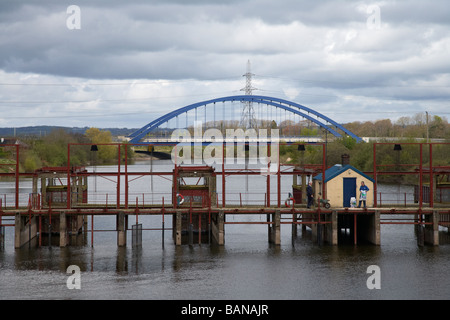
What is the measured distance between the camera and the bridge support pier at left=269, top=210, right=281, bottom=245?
3499 cm

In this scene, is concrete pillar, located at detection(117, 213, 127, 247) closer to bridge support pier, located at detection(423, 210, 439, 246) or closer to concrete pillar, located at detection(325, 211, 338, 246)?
concrete pillar, located at detection(325, 211, 338, 246)

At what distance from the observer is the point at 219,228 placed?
3544cm

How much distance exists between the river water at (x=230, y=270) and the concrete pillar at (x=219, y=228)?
1.88 ft

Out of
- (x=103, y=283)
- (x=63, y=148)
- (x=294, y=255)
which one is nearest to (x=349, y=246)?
(x=294, y=255)

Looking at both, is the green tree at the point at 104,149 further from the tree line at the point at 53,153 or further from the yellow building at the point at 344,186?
the yellow building at the point at 344,186

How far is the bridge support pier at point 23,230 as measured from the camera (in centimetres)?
3472

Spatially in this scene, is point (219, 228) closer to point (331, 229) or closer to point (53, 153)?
point (331, 229)

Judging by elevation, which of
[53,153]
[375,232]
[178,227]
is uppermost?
[53,153]

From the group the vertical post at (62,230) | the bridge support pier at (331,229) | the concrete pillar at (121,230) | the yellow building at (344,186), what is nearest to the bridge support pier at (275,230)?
the bridge support pier at (331,229)

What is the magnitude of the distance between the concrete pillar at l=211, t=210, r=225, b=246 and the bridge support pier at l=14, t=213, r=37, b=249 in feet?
32.7

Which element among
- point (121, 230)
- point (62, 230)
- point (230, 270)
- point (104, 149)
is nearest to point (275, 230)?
point (230, 270)

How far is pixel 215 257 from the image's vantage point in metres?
33.4

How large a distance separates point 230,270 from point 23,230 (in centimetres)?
1234
